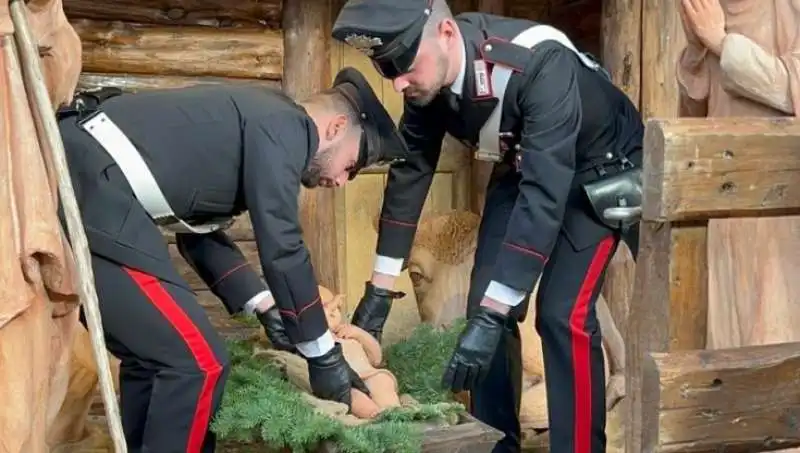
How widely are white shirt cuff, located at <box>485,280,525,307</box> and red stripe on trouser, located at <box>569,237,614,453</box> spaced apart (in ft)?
0.83

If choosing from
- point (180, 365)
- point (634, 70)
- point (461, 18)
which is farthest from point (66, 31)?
point (634, 70)

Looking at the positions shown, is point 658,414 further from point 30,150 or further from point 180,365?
point 30,150

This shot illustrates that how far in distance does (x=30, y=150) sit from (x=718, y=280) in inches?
69.0

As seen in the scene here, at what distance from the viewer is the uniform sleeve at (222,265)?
117 inches

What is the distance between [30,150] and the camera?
75.8 inches

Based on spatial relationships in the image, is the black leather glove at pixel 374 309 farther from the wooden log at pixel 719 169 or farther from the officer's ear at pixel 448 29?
the wooden log at pixel 719 169

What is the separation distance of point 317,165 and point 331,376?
548 millimetres

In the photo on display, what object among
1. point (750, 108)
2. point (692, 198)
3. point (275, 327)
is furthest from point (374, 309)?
point (692, 198)

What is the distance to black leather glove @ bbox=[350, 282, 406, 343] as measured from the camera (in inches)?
122

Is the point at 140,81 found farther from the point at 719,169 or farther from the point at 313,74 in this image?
the point at 719,169

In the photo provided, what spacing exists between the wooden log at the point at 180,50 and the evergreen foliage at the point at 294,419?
1.65m

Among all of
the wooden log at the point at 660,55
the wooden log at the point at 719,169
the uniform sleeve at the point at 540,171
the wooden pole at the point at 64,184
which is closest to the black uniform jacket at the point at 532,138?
the uniform sleeve at the point at 540,171

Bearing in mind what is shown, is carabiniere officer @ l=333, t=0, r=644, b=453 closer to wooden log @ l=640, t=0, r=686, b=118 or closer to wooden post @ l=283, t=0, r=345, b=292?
wooden log @ l=640, t=0, r=686, b=118

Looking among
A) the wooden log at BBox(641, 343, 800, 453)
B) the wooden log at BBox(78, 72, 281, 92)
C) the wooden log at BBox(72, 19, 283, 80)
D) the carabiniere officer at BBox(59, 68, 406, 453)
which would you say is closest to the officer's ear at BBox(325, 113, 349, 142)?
the carabiniere officer at BBox(59, 68, 406, 453)
